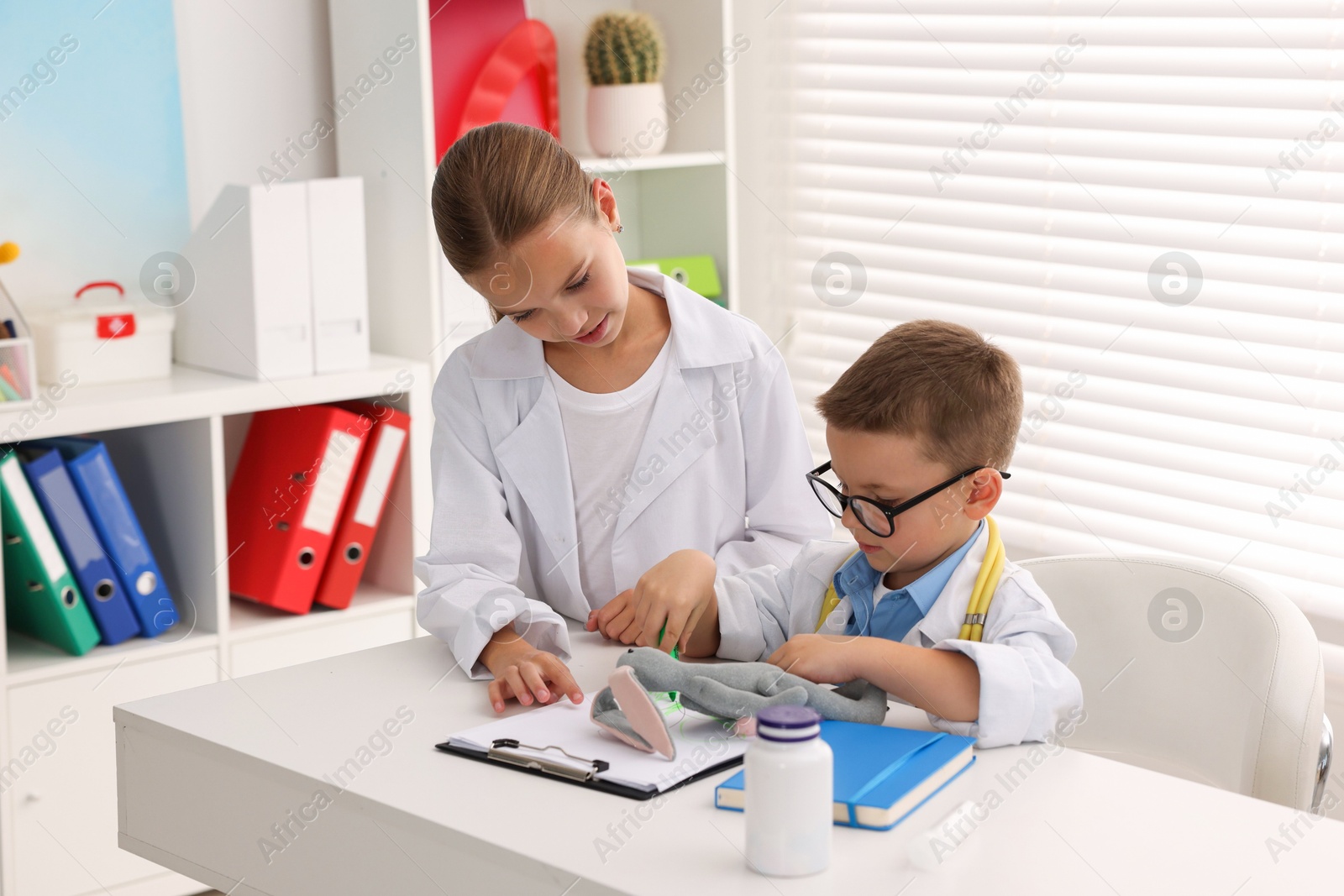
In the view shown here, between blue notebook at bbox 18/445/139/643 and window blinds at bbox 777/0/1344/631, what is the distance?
1.50 meters

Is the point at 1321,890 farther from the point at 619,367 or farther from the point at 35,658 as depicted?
the point at 35,658

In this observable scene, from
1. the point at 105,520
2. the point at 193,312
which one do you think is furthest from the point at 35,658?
the point at 193,312

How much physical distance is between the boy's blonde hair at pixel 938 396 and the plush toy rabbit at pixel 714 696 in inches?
9.0

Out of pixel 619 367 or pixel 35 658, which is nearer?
pixel 619 367

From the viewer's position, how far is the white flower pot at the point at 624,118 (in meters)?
2.66

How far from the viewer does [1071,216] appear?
7.75 ft

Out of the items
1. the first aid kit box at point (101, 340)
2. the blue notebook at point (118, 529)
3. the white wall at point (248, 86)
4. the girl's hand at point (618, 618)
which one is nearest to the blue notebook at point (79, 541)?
the blue notebook at point (118, 529)

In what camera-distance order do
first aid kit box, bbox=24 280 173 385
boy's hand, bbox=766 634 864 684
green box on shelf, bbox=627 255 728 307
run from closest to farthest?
boy's hand, bbox=766 634 864 684 → first aid kit box, bbox=24 280 173 385 → green box on shelf, bbox=627 255 728 307

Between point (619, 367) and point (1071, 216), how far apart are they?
1.16m

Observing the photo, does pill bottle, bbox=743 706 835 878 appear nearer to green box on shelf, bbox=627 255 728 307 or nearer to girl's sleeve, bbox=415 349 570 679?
girl's sleeve, bbox=415 349 570 679

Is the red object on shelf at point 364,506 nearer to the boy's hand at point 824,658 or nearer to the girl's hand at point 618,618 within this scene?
the girl's hand at point 618,618

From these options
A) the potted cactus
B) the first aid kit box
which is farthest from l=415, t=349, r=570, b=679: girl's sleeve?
the potted cactus

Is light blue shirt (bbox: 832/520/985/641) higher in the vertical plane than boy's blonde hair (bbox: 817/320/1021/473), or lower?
lower

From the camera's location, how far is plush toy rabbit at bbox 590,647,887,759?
1050 millimetres
